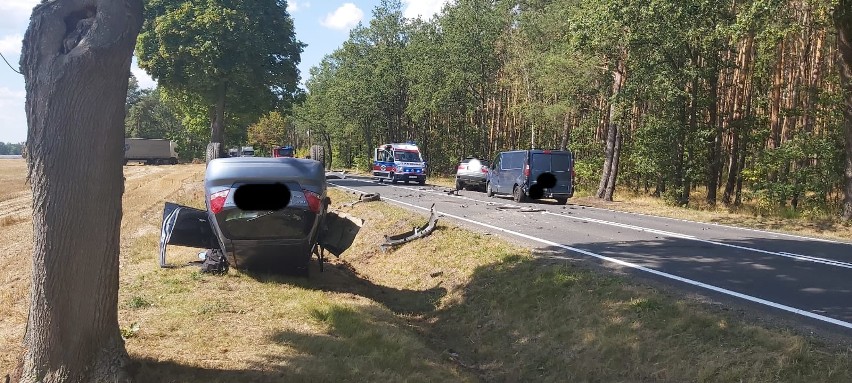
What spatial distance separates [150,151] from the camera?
75.3 m

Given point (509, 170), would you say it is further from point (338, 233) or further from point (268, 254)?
point (268, 254)

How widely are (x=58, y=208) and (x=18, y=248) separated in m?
10.0

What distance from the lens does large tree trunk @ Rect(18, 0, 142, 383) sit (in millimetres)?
4602

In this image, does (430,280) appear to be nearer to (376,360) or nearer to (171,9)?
(376,360)

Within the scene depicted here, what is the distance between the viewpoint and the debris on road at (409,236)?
47.7 feet

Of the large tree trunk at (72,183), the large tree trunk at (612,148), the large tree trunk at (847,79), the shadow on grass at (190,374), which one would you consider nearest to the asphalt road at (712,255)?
the shadow on grass at (190,374)

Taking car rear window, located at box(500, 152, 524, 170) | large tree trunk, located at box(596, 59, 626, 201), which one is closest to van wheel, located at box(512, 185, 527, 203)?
car rear window, located at box(500, 152, 524, 170)

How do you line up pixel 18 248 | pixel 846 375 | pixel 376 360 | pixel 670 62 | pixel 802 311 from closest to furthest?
pixel 846 375 < pixel 376 360 < pixel 802 311 < pixel 18 248 < pixel 670 62

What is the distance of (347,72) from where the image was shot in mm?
61688

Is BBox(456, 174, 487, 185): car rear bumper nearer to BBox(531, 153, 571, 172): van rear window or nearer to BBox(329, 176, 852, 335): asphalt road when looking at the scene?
BBox(531, 153, 571, 172): van rear window

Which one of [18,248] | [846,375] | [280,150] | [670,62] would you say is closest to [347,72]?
[280,150]

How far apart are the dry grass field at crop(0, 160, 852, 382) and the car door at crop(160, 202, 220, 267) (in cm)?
47

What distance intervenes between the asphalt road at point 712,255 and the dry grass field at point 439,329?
2.94 ft

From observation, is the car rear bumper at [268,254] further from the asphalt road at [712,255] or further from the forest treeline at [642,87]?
the forest treeline at [642,87]
